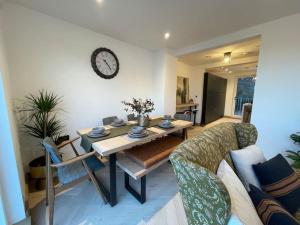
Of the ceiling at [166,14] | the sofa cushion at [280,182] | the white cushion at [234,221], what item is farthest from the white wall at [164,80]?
the white cushion at [234,221]

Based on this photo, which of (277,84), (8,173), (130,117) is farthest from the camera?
(130,117)

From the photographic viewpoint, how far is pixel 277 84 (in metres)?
2.16

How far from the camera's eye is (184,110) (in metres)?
5.11

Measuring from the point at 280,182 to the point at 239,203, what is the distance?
2.26ft

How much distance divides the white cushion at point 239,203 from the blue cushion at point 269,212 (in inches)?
2.7

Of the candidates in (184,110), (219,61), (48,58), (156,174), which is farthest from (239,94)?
(48,58)

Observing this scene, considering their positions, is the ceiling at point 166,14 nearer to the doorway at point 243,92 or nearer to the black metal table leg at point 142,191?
the black metal table leg at point 142,191

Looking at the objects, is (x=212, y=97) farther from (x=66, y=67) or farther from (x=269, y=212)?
(x=269, y=212)

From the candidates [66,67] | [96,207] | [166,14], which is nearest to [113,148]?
[96,207]

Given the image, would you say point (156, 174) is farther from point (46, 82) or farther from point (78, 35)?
point (78, 35)

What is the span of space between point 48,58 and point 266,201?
3.05 metres

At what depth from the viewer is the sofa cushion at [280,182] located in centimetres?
100

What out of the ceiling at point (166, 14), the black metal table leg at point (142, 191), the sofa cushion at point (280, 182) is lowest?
the black metal table leg at point (142, 191)

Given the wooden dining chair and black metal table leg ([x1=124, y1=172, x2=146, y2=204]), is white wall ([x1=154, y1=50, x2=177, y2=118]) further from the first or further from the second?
the wooden dining chair
